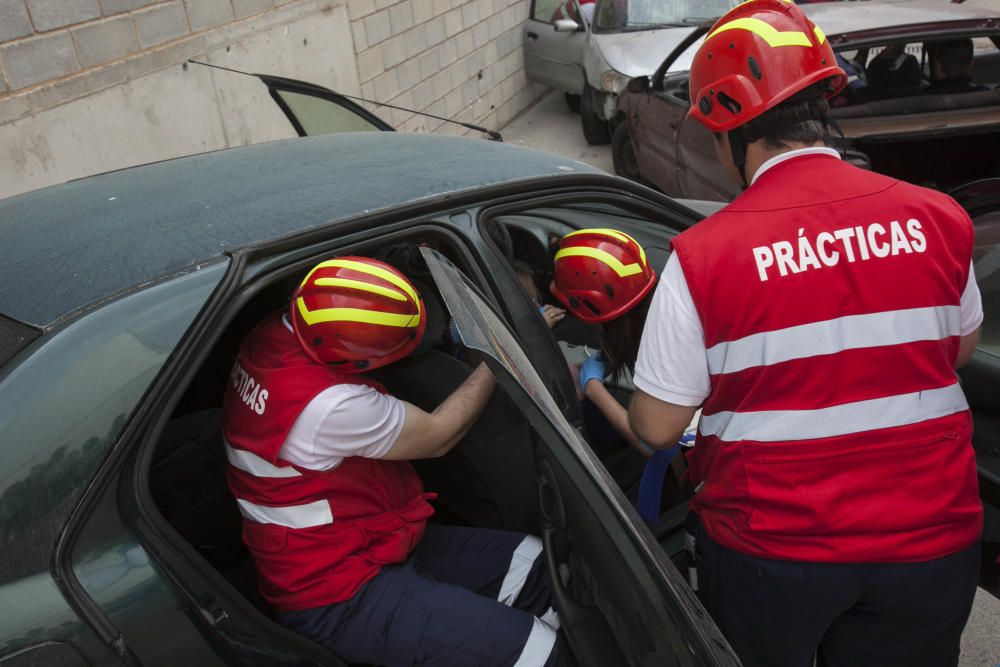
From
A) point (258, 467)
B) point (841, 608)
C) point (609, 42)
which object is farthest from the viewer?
point (609, 42)

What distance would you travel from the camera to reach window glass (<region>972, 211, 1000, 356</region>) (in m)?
2.71

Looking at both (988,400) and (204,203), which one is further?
(988,400)

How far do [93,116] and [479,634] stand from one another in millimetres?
3997

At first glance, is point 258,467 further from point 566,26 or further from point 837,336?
point 566,26

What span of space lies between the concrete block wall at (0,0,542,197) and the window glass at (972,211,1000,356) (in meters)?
4.37

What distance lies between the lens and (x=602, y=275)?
2561mm

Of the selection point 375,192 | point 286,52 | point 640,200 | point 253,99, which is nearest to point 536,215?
point 640,200

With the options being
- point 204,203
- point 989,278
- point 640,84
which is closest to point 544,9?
point 640,84

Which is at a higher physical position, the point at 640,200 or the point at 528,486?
the point at 640,200

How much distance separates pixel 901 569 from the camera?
1755 millimetres

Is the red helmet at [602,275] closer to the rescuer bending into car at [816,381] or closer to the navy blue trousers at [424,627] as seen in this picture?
the rescuer bending into car at [816,381]

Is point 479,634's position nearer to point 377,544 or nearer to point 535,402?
point 377,544

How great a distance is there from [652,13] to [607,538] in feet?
25.0

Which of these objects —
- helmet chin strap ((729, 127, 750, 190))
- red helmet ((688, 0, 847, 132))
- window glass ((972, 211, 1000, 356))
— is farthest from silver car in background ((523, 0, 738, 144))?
helmet chin strap ((729, 127, 750, 190))
